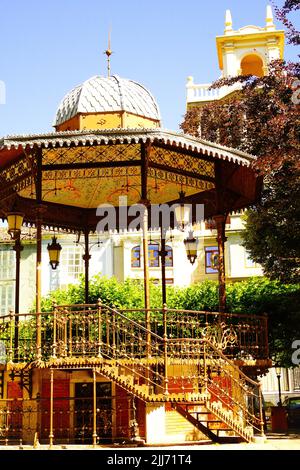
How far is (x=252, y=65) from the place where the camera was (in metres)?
55.2

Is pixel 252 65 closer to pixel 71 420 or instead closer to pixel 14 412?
pixel 71 420

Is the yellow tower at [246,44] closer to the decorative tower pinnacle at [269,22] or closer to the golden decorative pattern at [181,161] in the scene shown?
the decorative tower pinnacle at [269,22]

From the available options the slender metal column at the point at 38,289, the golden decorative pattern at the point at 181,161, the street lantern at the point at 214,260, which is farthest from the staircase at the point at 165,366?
the street lantern at the point at 214,260

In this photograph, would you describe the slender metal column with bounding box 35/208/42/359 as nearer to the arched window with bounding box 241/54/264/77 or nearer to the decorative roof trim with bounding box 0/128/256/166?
the decorative roof trim with bounding box 0/128/256/166

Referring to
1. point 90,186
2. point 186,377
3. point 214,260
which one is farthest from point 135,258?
point 186,377

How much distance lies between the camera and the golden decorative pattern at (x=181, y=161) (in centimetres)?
1520

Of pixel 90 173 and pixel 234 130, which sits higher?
pixel 234 130

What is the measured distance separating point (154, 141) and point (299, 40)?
18.7ft

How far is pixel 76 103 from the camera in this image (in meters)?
16.2

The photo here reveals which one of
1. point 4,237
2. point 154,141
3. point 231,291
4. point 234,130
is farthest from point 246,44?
point 154,141

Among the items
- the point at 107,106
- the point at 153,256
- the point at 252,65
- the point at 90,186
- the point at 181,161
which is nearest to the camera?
the point at 181,161

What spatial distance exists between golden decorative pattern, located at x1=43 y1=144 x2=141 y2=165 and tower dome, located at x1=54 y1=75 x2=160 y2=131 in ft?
3.32

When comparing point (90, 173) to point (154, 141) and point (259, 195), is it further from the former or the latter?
point (259, 195)

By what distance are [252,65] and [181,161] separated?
42094mm
